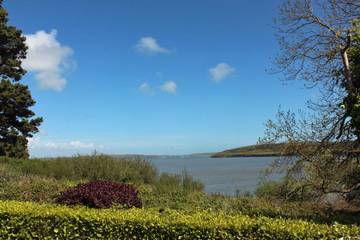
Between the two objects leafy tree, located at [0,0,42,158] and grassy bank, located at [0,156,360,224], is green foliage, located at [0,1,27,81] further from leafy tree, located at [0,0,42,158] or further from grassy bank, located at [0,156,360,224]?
grassy bank, located at [0,156,360,224]

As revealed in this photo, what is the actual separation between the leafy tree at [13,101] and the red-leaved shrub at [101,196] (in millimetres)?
15748

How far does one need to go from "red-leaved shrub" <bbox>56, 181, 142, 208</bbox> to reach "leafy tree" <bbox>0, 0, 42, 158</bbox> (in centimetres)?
1575

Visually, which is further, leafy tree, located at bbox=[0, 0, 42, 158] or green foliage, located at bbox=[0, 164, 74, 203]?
leafy tree, located at bbox=[0, 0, 42, 158]

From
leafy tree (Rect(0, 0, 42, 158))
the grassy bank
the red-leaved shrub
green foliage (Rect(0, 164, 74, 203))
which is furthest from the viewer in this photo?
leafy tree (Rect(0, 0, 42, 158))

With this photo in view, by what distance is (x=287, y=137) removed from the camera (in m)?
11.7

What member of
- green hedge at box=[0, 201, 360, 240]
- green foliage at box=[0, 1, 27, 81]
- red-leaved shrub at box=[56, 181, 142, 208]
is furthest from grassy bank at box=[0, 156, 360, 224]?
green foliage at box=[0, 1, 27, 81]

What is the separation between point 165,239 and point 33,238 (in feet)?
8.52

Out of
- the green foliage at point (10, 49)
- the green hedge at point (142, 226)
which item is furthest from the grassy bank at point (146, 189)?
the green foliage at point (10, 49)

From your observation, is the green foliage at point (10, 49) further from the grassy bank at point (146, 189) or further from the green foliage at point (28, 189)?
the green foliage at point (28, 189)

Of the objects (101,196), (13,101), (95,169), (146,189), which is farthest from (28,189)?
(13,101)

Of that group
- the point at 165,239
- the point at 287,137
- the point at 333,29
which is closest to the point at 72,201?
the point at 165,239

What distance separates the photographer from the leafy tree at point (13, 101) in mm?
25234

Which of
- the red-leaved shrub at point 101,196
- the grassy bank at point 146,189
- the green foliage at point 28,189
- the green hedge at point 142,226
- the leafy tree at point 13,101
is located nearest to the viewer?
the green hedge at point 142,226

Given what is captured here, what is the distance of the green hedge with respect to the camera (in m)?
7.47
